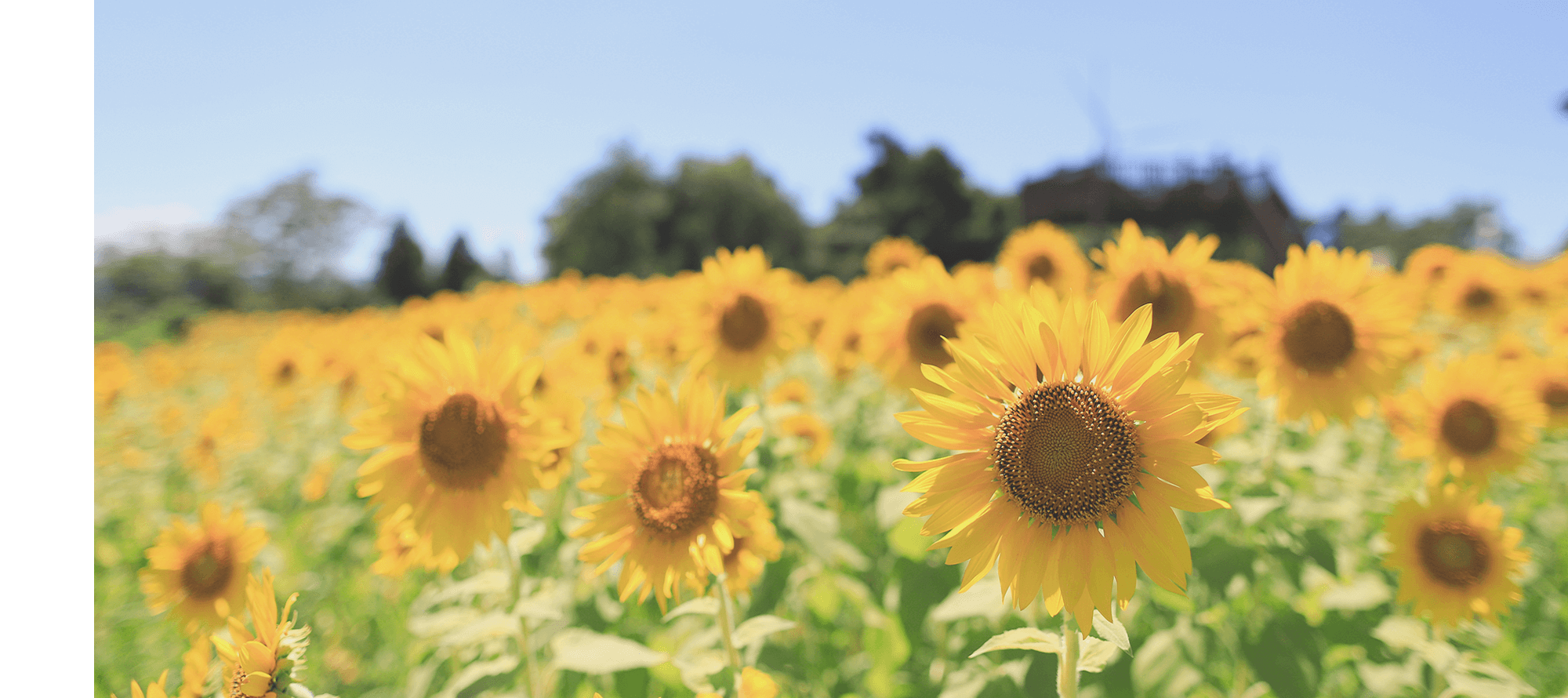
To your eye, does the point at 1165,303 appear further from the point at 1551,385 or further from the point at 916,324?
the point at 1551,385

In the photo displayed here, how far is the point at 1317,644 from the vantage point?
7.59 feet

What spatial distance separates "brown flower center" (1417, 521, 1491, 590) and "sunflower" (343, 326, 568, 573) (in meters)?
3.30

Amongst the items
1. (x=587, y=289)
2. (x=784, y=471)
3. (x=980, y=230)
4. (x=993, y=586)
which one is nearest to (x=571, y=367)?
(x=784, y=471)

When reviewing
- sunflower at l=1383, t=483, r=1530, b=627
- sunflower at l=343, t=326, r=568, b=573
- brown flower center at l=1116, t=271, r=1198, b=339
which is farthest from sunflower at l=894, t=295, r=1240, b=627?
sunflower at l=1383, t=483, r=1530, b=627

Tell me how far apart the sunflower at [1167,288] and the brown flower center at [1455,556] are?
42.2 inches

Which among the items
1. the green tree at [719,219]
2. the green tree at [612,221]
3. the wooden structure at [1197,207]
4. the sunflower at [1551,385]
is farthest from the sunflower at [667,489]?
the green tree at [719,219]

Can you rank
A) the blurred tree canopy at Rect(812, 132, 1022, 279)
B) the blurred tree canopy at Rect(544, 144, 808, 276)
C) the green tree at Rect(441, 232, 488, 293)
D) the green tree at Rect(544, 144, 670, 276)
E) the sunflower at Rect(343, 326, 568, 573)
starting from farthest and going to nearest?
the green tree at Rect(441, 232, 488, 293), the blurred tree canopy at Rect(544, 144, 808, 276), the green tree at Rect(544, 144, 670, 276), the blurred tree canopy at Rect(812, 132, 1022, 279), the sunflower at Rect(343, 326, 568, 573)

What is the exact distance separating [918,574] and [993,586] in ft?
2.82

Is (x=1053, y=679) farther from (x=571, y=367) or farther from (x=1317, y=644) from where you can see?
(x=571, y=367)

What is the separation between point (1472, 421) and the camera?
312cm

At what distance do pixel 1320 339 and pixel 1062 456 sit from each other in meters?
1.98

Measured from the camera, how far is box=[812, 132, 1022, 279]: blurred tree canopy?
28.3 meters

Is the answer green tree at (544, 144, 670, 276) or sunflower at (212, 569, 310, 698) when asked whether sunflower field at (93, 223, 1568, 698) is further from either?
green tree at (544, 144, 670, 276)
